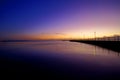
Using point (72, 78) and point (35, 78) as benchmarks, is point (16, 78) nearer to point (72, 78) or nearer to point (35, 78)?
point (35, 78)

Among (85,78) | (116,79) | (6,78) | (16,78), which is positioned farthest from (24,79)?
(116,79)

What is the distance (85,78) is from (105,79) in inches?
49.3

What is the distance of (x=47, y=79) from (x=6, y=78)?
2689 millimetres

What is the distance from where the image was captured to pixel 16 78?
8344 mm

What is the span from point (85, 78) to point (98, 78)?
0.84 metres

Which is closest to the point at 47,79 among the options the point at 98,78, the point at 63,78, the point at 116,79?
the point at 63,78

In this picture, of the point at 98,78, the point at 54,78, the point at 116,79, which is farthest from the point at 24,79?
the point at 116,79

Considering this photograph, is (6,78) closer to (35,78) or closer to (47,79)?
(35,78)

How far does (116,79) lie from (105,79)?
685 millimetres

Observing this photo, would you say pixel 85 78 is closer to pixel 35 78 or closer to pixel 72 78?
pixel 72 78

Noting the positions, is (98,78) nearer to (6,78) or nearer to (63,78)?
(63,78)

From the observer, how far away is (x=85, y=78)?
331 inches

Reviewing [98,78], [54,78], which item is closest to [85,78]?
[98,78]

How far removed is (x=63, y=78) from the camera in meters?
8.41
